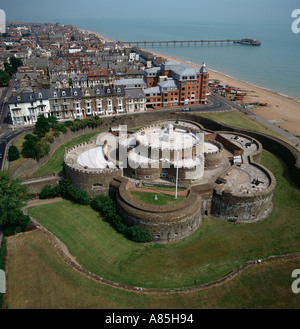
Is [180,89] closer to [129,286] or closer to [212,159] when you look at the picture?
[212,159]

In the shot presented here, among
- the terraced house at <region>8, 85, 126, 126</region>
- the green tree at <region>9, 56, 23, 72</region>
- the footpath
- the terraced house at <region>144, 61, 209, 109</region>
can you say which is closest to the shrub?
the footpath

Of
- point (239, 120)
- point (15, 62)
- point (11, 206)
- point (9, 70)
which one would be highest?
point (15, 62)

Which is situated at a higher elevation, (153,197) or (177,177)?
(177,177)

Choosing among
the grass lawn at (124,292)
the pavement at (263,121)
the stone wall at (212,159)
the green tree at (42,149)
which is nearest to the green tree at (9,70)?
the green tree at (42,149)

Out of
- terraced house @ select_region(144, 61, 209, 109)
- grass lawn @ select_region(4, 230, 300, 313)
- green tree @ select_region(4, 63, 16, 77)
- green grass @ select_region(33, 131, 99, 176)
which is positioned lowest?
grass lawn @ select_region(4, 230, 300, 313)

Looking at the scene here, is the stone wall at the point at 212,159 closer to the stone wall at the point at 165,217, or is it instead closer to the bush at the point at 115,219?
the stone wall at the point at 165,217

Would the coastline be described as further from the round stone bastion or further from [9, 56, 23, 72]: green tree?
[9, 56, 23, 72]: green tree

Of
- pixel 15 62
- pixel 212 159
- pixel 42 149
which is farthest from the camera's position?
pixel 15 62

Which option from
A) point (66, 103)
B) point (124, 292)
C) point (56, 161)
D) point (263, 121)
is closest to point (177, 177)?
point (124, 292)
